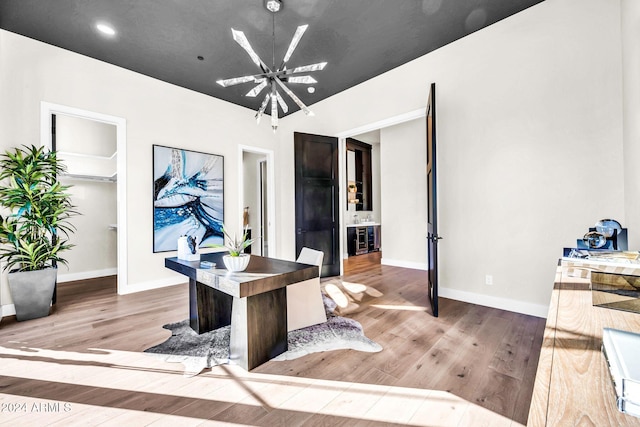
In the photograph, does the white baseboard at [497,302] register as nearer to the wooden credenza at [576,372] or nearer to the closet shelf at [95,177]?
the wooden credenza at [576,372]

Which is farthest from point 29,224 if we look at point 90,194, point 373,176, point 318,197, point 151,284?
point 373,176

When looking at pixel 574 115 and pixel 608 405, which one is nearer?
pixel 608 405

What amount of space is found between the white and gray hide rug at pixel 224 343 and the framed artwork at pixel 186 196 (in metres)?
2.02

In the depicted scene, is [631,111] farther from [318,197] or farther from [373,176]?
[373,176]

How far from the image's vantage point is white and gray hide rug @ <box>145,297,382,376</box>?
217cm

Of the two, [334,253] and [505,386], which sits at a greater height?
[334,253]

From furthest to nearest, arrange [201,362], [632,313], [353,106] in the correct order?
[353,106]
[201,362]
[632,313]

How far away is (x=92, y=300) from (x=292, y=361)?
322 centimetres

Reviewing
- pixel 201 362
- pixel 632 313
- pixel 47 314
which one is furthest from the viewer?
pixel 47 314

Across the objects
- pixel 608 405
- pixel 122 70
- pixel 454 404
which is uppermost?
pixel 122 70

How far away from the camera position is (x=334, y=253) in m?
4.96

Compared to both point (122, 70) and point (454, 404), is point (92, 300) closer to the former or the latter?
point (122, 70)

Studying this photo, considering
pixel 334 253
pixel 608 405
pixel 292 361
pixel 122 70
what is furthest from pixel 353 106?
pixel 608 405

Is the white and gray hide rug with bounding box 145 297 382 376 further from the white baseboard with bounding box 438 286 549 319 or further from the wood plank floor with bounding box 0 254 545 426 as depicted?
the white baseboard with bounding box 438 286 549 319
